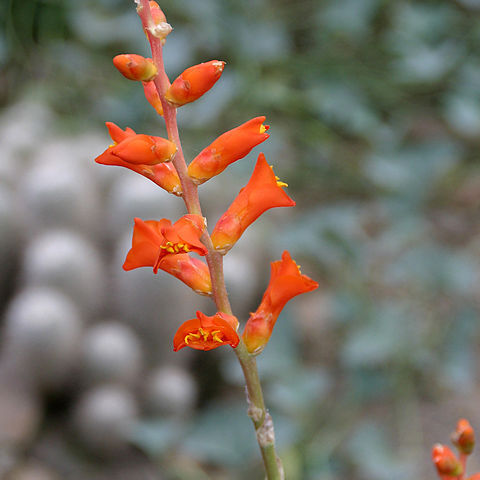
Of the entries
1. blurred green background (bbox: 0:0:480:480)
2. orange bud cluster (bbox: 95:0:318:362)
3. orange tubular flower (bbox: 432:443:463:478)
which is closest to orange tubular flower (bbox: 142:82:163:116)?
orange bud cluster (bbox: 95:0:318:362)

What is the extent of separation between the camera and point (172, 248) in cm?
18

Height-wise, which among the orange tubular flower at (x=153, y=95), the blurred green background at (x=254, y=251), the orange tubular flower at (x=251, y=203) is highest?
the orange tubular flower at (x=153, y=95)

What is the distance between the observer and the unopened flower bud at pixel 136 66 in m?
0.18

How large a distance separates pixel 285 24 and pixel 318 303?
0.40 m

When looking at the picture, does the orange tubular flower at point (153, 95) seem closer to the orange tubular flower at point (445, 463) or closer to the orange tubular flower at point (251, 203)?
the orange tubular flower at point (251, 203)

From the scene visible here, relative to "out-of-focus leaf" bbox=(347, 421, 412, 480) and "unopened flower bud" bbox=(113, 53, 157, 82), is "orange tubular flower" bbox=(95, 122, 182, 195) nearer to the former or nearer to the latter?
"unopened flower bud" bbox=(113, 53, 157, 82)

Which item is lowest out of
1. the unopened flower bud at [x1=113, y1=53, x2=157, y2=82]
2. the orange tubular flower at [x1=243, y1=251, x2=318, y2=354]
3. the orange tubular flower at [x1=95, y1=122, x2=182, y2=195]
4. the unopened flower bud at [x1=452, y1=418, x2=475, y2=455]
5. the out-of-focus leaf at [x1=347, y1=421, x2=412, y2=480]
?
the out-of-focus leaf at [x1=347, y1=421, x2=412, y2=480]

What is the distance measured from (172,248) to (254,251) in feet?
1.72

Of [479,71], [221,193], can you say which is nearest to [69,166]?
[221,193]

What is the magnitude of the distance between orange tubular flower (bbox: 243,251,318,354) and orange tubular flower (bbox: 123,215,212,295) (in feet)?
0.06

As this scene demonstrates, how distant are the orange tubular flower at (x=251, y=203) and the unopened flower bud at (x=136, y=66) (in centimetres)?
4

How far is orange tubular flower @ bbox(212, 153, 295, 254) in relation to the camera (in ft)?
0.66

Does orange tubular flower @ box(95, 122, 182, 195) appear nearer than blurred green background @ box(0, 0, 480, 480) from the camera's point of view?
Yes

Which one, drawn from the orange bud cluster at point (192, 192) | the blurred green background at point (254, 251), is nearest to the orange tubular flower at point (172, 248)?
the orange bud cluster at point (192, 192)
